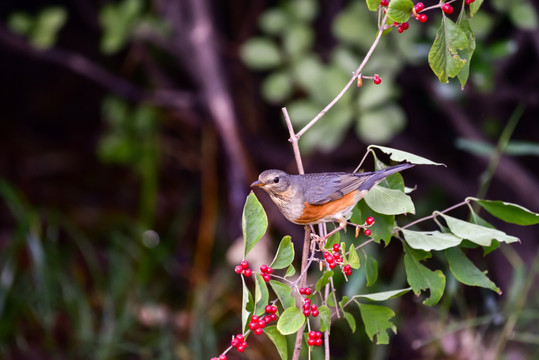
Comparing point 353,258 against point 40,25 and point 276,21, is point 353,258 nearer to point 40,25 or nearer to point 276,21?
point 276,21

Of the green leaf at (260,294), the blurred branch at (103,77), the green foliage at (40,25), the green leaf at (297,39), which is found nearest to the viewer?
the green leaf at (260,294)

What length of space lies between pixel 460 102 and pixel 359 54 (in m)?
0.42

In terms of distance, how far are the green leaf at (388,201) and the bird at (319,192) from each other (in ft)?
0.11

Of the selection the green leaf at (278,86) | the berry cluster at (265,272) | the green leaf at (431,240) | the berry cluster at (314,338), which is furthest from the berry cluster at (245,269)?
the green leaf at (278,86)

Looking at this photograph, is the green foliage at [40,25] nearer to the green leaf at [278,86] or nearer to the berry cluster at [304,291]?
the green leaf at [278,86]

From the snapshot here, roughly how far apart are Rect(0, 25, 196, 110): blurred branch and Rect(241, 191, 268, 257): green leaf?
75.5 inches

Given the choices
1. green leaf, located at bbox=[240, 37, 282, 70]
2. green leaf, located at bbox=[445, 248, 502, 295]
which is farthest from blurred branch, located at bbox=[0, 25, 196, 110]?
green leaf, located at bbox=[445, 248, 502, 295]

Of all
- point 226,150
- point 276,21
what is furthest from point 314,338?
point 226,150

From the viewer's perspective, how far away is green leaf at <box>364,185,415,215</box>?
880 mm

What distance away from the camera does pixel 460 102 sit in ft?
7.59

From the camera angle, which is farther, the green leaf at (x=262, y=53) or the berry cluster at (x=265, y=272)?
the green leaf at (x=262, y=53)

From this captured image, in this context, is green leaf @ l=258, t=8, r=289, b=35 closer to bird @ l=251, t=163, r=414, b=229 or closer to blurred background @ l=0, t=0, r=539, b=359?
blurred background @ l=0, t=0, r=539, b=359

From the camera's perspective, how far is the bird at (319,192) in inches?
39.2

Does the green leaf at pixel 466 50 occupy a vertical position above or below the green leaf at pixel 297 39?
below
